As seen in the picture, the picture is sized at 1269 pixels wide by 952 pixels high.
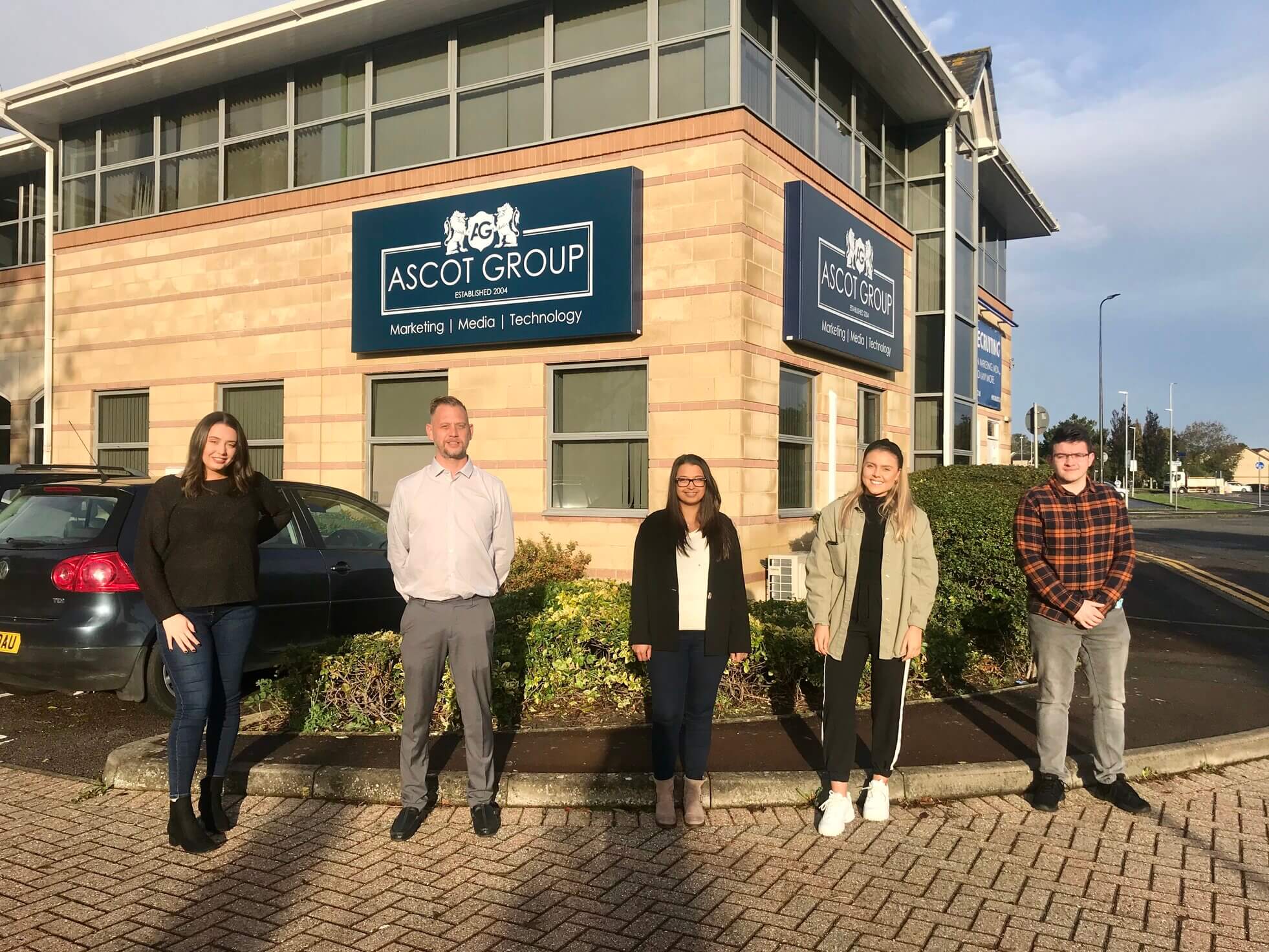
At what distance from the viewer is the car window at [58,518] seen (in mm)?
6301

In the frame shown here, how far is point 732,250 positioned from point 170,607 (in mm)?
7462

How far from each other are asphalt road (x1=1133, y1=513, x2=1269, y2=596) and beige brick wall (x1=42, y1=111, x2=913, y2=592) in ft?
20.4

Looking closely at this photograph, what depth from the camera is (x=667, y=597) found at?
4566mm

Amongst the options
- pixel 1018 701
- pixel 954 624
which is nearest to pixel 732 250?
pixel 954 624

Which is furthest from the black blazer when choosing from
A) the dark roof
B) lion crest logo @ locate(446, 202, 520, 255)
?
the dark roof

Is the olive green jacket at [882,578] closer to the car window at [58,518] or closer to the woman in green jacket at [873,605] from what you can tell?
the woman in green jacket at [873,605]

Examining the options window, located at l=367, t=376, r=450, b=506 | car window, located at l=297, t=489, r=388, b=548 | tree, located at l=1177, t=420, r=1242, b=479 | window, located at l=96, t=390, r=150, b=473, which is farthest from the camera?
tree, located at l=1177, t=420, r=1242, b=479

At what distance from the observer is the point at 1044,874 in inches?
160

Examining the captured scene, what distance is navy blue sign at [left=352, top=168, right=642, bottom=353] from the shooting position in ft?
35.7

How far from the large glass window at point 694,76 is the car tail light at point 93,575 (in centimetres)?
742

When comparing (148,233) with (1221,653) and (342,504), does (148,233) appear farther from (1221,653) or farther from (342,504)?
(1221,653)

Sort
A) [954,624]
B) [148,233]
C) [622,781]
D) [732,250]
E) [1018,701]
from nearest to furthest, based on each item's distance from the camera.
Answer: [622,781]
[1018,701]
[954,624]
[732,250]
[148,233]

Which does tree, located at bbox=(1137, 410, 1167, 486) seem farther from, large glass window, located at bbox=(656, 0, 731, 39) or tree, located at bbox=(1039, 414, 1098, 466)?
large glass window, located at bbox=(656, 0, 731, 39)

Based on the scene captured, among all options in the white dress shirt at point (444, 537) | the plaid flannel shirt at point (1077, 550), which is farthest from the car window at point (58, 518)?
the plaid flannel shirt at point (1077, 550)
